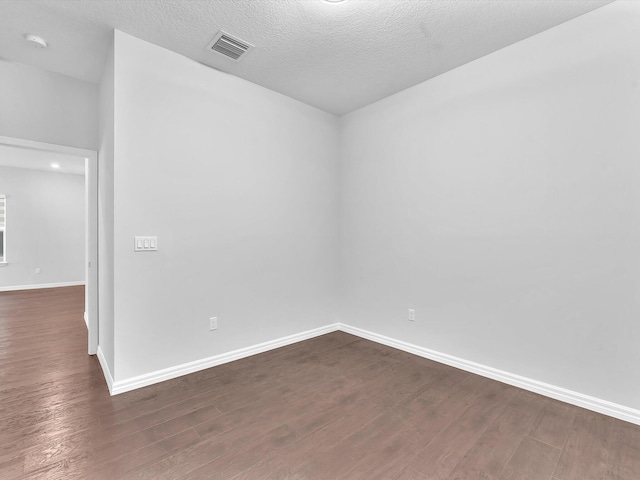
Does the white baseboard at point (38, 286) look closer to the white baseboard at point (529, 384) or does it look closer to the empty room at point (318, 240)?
the empty room at point (318, 240)

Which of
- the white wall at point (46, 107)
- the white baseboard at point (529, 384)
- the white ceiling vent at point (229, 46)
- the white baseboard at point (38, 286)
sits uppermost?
the white ceiling vent at point (229, 46)

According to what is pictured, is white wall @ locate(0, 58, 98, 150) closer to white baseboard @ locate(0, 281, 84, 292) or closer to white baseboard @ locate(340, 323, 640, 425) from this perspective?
white baseboard @ locate(340, 323, 640, 425)

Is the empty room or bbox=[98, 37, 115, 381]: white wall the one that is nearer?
the empty room

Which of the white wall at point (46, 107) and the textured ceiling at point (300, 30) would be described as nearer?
the textured ceiling at point (300, 30)

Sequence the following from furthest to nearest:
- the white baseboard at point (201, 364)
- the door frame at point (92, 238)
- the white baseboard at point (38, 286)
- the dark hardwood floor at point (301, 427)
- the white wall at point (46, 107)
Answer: the white baseboard at point (38, 286)
the door frame at point (92, 238)
the white wall at point (46, 107)
the white baseboard at point (201, 364)
the dark hardwood floor at point (301, 427)

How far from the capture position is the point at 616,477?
160 cm

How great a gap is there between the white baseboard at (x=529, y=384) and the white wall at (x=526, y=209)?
53 mm

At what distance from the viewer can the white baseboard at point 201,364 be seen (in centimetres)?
247

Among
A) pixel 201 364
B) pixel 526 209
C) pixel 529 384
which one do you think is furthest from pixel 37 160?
pixel 529 384

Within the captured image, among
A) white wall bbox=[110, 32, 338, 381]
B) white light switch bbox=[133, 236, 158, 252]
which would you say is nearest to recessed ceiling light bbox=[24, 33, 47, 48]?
white wall bbox=[110, 32, 338, 381]

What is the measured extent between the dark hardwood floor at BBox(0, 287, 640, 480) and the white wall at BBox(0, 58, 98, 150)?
7.42 ft

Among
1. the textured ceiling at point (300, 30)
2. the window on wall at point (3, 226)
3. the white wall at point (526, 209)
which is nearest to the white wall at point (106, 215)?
the textured ceiling at point (300, 30)

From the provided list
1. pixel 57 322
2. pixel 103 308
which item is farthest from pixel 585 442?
pixel 57 322

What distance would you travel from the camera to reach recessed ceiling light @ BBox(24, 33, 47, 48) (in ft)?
8.25
